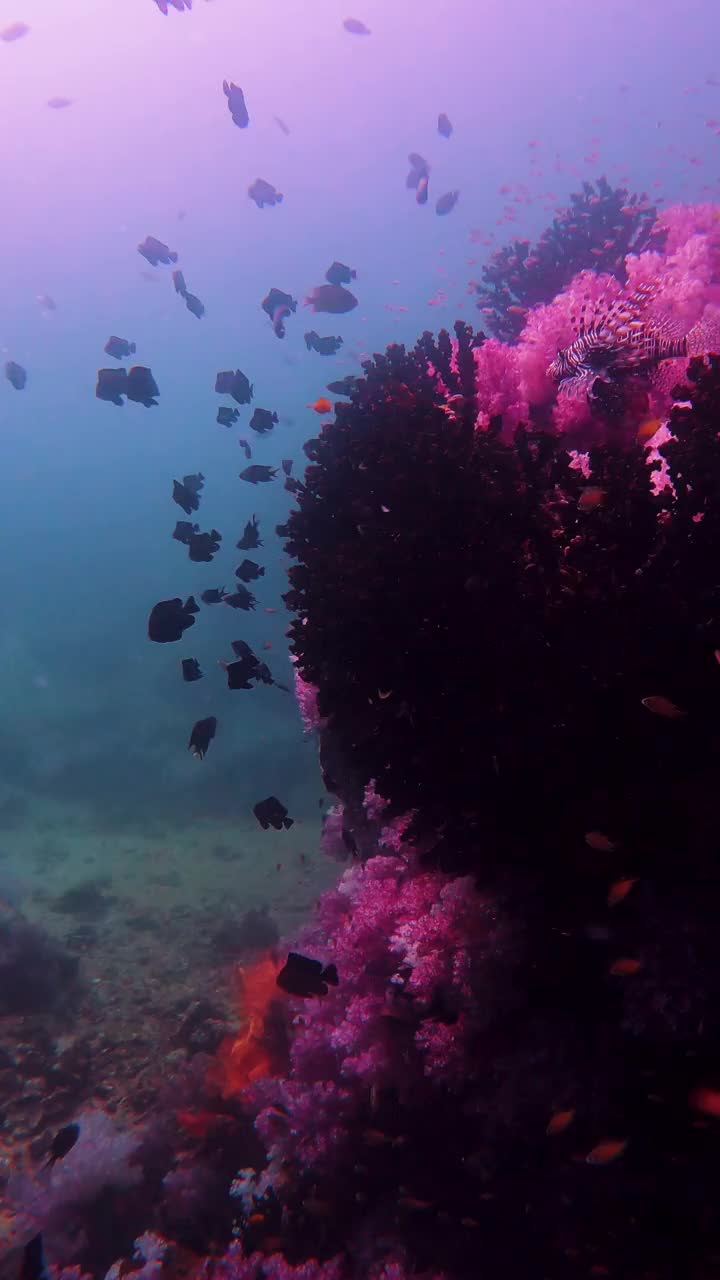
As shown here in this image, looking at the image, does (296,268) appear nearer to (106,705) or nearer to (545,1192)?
(106,705)

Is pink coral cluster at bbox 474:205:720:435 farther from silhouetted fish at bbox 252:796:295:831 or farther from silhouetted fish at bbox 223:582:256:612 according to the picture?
silhouetted fish at bbox 252:796:295:831

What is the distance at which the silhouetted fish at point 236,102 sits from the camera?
9000 millimetres

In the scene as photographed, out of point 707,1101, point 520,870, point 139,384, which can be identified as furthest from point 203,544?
point 707,1101

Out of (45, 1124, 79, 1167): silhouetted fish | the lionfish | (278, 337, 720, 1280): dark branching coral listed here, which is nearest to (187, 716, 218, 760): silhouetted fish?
(278, 337, 720, 1280): dark branching coral

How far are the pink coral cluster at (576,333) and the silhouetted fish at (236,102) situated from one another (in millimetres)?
6556

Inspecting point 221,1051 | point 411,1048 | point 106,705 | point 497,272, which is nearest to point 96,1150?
point 221,1051

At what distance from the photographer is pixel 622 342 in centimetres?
435

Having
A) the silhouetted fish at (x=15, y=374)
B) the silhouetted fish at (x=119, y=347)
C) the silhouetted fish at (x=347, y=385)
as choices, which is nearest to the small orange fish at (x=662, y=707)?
the silhouetted fish at (x=347, y=385)

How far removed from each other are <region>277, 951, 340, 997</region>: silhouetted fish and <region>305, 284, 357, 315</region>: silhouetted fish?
9.13 metres

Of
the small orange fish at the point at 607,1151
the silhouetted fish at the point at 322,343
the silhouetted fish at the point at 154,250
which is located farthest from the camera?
the silhouetted fish at the point at 154,250

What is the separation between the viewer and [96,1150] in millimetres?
5957

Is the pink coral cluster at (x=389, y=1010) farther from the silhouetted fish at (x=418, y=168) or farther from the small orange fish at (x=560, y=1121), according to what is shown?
the silhouetted fish at (x=418, y=168)

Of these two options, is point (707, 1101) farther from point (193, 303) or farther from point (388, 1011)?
point (193, 303)

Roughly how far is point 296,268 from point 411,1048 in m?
95.2
